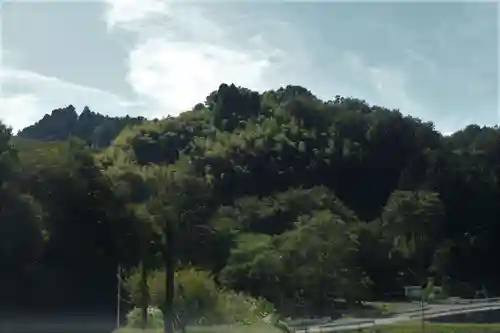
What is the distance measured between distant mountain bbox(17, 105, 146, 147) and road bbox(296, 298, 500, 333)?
42.5 meters

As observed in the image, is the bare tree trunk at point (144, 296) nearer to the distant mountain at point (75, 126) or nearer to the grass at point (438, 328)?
the grass at point (438, 328)

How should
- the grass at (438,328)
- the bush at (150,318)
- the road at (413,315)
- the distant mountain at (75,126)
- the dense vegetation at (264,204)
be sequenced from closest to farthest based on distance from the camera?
the bush at (150,318) → the dense vegetation at (264,204) → the grass at (438,328) → the road at (413,315) → the distant mountain at (75,126)

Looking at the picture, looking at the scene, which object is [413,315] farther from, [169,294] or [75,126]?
[75,126]

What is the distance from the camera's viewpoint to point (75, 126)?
285 ft

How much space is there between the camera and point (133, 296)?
27219 mm

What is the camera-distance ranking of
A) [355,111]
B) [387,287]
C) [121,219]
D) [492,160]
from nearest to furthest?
[121,219] → [387,287] → [492,160] → [355,111]

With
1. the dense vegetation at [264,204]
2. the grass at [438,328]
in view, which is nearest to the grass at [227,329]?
the dense vegetation at [264,204]

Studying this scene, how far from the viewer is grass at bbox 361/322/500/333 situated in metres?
32.2

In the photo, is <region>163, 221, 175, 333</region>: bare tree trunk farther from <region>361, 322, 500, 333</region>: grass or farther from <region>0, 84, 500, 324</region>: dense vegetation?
<region>361, 322, 500, 333</region>: grass

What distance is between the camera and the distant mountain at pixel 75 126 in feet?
259

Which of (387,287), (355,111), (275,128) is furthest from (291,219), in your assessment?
(355,111)

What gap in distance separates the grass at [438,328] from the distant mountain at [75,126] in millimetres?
47203

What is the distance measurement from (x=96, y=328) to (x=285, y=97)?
4654cm

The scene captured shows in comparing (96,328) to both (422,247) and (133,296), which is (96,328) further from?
(422,247)
